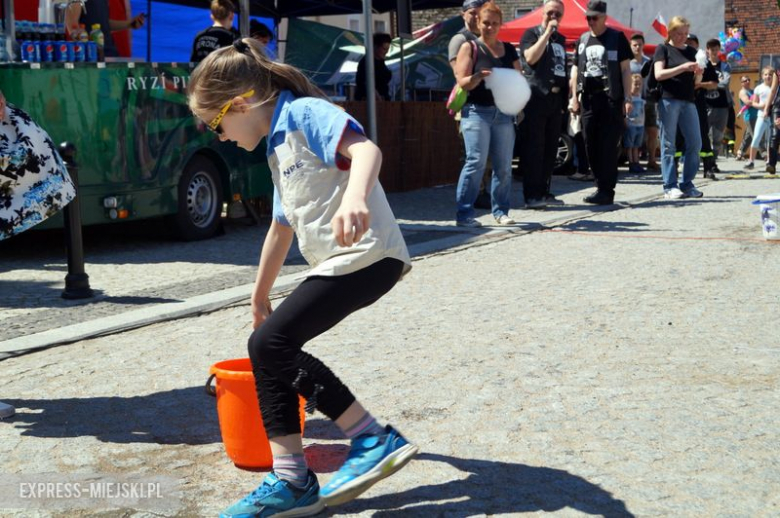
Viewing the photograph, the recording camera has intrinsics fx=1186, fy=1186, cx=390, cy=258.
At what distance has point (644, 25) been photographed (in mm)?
38875

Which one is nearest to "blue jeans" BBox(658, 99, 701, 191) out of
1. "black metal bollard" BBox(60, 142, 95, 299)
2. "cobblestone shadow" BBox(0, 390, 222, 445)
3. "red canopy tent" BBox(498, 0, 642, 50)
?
"black metal bollard" BBox(60, 142, 95, 299)

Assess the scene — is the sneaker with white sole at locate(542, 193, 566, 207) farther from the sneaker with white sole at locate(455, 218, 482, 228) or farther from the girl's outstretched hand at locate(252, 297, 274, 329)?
the girl's outstretched hand at locate(252, 297, 274, 329)

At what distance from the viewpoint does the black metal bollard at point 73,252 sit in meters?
7.34

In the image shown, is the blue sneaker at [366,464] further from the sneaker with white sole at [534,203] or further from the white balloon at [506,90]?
the sneaker with white sole at [534,203]

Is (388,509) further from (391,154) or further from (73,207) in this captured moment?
(391,154)

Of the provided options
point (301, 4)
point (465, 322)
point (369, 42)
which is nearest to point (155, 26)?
point (301, 4)

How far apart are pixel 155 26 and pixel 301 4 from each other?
3.64 metres

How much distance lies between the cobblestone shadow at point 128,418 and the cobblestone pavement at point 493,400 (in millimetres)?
12

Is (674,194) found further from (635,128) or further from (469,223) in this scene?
(635,128)

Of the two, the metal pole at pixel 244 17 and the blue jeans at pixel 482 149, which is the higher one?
the metal pole at pixel 244 17

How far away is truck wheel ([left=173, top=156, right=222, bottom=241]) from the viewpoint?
1001 cm

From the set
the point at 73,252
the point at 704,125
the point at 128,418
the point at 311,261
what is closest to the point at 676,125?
the point at 704,125

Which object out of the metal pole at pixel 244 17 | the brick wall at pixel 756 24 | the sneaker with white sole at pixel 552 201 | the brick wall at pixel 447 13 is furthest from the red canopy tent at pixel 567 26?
the brick wall at pixel 756 24

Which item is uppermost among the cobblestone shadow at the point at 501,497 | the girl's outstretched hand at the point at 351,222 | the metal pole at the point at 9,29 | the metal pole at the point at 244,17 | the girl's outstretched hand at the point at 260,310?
the metal pole at the point at 244,17
